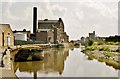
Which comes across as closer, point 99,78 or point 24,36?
point 99,78

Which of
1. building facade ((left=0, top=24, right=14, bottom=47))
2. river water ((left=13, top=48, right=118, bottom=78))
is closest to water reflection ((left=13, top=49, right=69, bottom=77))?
river water ((left=13, top=48, right=118, bottom=78))

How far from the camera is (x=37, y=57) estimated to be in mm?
34000

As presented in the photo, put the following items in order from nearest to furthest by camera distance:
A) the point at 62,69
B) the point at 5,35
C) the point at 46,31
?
the point at 62,69, the point at 5,35, the point at 46,31

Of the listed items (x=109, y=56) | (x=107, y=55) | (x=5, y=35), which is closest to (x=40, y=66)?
(x=109, y=56)

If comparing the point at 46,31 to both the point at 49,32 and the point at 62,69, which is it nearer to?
the point at 49,32

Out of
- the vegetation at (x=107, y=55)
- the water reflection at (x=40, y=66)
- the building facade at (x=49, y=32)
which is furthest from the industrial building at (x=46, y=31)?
the water reflection at (x=40, y=66)

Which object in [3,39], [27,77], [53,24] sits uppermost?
[53,24]

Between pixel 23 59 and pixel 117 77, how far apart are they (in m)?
16.2

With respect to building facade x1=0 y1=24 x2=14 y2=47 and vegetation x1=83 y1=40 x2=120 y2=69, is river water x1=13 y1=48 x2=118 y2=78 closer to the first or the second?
vegetation x1=83 y1=40 x2=120 y2=69

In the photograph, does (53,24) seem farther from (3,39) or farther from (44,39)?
(3,39)

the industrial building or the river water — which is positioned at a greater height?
the industrial building

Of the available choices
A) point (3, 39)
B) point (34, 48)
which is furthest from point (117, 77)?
point (3, 39)

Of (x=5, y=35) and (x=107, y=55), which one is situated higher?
(x=5, y=35)

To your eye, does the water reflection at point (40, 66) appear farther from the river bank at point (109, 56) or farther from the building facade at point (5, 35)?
the building facade at point (5, 35)
